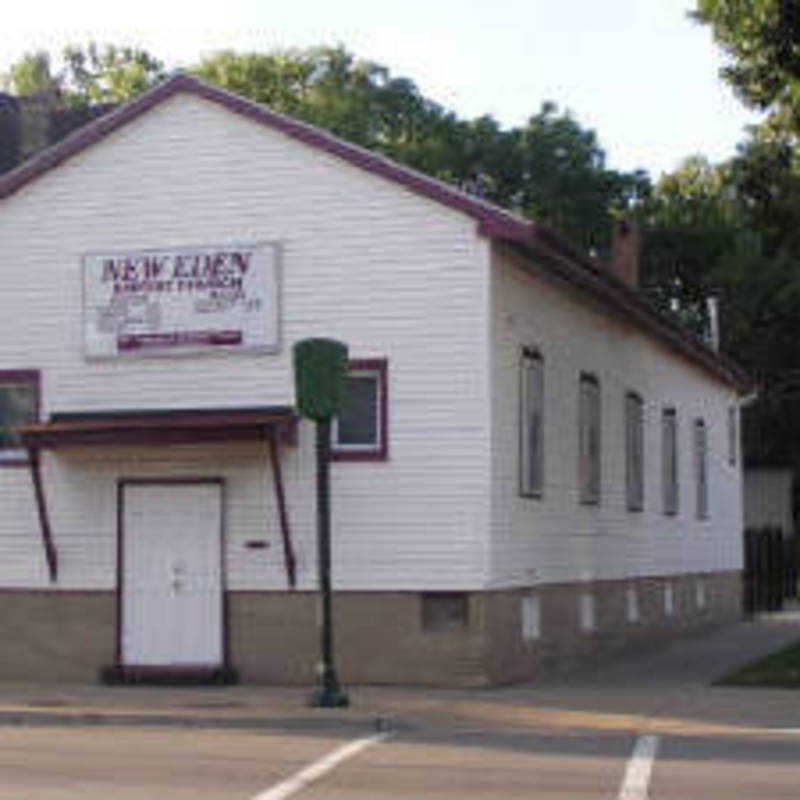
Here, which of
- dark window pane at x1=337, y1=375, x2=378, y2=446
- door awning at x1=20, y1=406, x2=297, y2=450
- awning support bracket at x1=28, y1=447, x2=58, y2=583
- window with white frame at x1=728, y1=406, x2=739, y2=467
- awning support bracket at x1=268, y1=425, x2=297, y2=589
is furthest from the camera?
window with white frame at x1=728, y1=406, x2=739, y2=467

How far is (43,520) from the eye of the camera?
23.4m

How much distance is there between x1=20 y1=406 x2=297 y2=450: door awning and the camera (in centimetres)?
2225

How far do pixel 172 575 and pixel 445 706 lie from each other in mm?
4472

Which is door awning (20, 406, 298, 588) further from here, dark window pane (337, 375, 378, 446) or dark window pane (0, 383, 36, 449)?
dark window pane (0, 383, 36, 449)

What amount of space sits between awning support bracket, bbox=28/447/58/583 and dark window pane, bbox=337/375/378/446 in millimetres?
3639

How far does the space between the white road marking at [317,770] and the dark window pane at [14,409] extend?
795cm

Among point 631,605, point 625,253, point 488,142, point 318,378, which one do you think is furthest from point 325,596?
point 488,142

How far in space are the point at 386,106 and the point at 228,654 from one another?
41.4m

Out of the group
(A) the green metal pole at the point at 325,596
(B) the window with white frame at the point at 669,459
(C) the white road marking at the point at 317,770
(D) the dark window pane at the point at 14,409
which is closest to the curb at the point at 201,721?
(C) the white road marking at the point at 317,770

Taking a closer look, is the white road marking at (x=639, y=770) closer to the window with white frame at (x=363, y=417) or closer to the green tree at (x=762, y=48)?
the window with white frame at (x=363, y=417)

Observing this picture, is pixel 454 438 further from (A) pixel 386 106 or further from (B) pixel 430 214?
(A) pixel 386 106

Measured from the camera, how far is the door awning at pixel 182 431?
73.0 ft

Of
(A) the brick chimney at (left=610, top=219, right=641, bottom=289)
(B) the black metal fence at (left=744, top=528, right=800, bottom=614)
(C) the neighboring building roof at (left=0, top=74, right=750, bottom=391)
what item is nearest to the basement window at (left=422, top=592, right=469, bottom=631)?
(C) the neighboring building roof at (left=0, top=74, right=750, bottom=391)

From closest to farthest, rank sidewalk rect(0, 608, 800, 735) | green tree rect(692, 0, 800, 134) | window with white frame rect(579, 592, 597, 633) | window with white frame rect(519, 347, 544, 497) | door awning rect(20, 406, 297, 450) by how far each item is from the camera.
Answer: sidewalk rect(0, 608, 800, 735)
green tree rect(692, 0, 800, 134)
door awning rect(20, 406, 297, 450)
window with white frame rect(519, 347, 544, 497)
window with white frame rect(579, 592, 597, 633)
